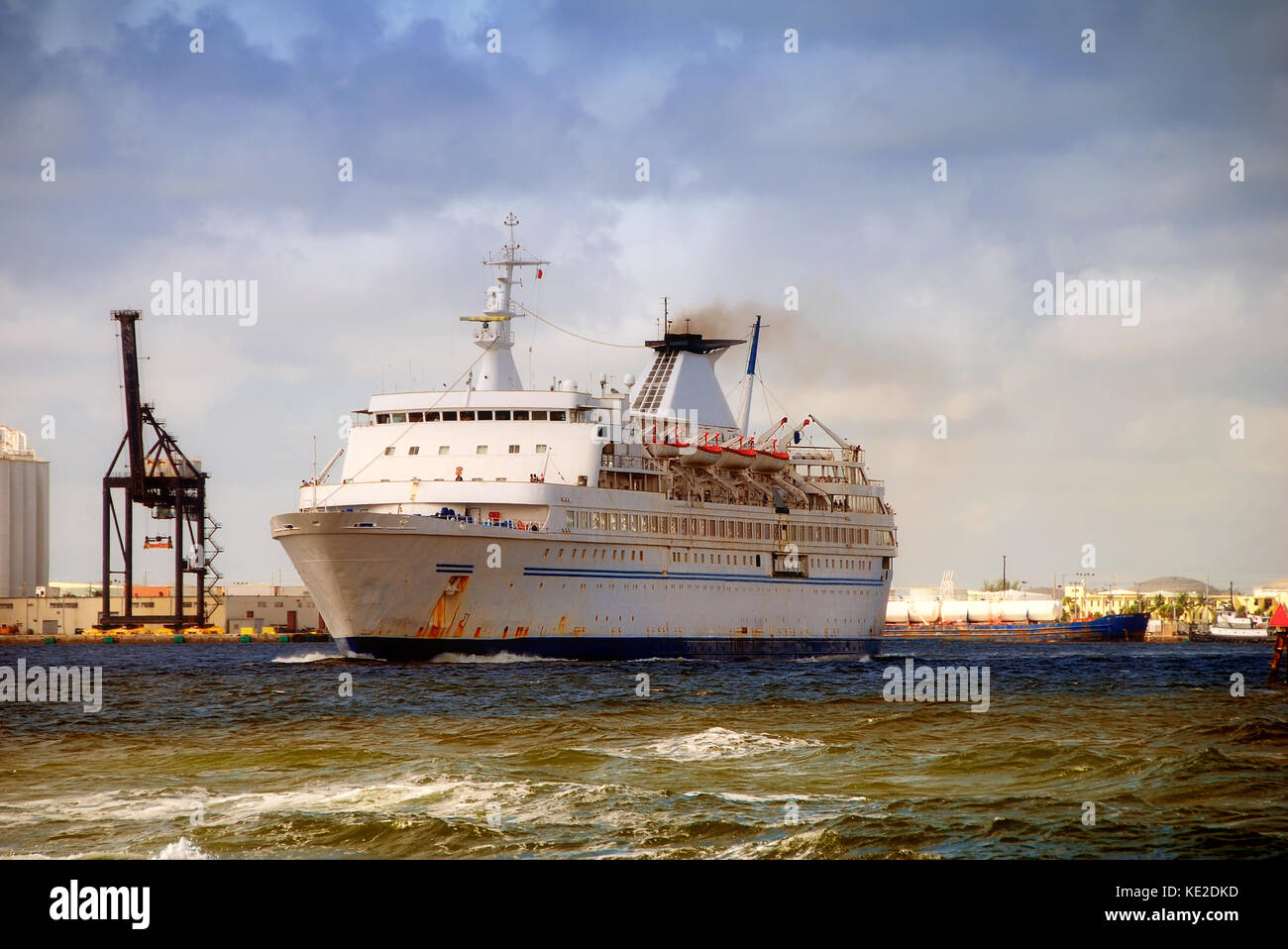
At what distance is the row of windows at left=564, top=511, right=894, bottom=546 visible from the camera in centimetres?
6031

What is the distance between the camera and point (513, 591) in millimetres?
55875

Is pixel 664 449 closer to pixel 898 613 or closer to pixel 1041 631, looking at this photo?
pixel 1041 631

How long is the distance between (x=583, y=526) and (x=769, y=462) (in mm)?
17465

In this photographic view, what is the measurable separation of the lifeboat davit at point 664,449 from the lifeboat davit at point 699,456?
0.89ft

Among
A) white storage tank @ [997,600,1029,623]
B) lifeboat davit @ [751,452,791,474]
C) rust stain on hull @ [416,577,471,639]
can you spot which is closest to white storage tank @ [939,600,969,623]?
white storage tank @ [997,600,1029,623]

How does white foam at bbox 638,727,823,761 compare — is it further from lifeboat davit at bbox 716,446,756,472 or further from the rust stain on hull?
lifeboat davit at bbox 716,446,756,472

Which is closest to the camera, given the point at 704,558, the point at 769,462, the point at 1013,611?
the point at 704,558

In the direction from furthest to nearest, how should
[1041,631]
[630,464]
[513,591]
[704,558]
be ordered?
[1041,631] → [704,558] → [630,464] → [513,591]

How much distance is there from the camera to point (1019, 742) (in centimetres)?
2692

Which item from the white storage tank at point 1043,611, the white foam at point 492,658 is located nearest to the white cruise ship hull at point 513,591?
the white foam at point 492,658

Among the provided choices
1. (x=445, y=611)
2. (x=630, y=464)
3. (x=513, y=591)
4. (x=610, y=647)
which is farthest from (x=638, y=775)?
(x=630, y=464)

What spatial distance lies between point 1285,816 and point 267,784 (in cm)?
1416

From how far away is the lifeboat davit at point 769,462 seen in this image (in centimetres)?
7350

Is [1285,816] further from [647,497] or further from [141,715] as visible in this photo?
[647,497]
